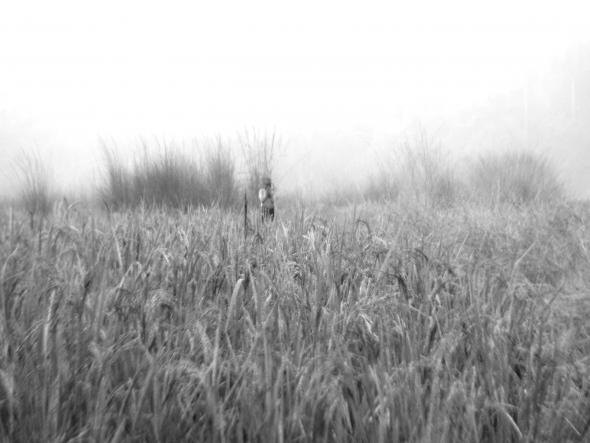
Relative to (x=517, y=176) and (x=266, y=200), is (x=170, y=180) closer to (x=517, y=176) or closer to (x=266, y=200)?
(x=266, y=200)

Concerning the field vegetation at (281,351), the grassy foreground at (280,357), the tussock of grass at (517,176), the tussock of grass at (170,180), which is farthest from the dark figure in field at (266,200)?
the tussock of grass at (517,176)

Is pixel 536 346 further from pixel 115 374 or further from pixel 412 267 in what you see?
pixel 115 374

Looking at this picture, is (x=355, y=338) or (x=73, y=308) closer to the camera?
(x=73, y=308)

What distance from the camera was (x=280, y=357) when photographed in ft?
4.08

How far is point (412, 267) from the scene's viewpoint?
6.68ft

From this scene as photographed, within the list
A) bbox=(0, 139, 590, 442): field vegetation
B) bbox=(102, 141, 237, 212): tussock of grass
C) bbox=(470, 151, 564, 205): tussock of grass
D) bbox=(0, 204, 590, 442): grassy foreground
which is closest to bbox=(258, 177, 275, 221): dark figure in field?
bbox=(0, 139, 590, 442): field vegetation

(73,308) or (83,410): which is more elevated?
(73,308)

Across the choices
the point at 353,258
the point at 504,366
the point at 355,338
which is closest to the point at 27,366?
the point at 355,338

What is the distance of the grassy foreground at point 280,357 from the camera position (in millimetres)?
1009

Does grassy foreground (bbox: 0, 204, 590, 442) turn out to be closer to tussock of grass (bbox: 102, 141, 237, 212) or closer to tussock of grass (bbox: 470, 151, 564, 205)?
Result: tussock of grass (bbox: 102, 141, 237, 212)

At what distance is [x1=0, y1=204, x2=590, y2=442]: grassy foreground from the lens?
1009 millimetres

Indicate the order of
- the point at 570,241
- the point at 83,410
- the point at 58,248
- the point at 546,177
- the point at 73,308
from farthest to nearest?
the point at 546,177 → the point at 570,241 → the point at 58,248 → the point at 73,308 → the point at 83,410

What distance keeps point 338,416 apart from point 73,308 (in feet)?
2.57

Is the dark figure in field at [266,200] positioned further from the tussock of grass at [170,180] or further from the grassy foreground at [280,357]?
the tussock of grass at [170,180]
